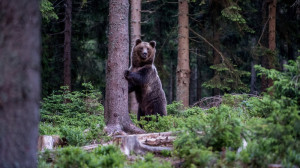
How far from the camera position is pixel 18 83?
11.3 ft

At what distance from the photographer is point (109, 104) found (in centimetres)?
731

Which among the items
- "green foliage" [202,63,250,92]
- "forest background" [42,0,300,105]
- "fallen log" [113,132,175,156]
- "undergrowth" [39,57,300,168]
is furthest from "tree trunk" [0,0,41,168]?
"forest background" [42,0,300,105]

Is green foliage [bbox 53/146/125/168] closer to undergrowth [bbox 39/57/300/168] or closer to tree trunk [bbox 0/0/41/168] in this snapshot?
undergrowth [bbox 39/57/300/168]

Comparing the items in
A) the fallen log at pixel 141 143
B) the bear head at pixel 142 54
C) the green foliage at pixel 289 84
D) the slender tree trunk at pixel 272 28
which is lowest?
the fallen log at pixel 141 143

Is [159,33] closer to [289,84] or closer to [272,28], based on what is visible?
[272,28]

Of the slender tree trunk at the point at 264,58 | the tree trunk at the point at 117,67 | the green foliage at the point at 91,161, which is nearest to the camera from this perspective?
the green foliage at the point at 91,161

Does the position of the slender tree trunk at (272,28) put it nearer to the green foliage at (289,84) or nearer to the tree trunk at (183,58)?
the tree trunk at (183,58)

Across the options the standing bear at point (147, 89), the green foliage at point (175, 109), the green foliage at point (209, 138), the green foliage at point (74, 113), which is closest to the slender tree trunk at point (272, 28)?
the green foliage at point (175, 109)

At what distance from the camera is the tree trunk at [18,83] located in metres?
3.42

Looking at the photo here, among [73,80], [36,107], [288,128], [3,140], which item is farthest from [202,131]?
[73,80]

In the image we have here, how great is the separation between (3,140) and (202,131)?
9.40ft

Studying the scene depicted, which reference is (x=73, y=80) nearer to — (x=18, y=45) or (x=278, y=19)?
(x=278, y=19)

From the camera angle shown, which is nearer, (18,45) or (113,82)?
(18,45)

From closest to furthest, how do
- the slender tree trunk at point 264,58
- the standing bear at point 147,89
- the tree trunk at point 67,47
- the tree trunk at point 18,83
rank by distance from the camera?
the tree trunk at point 18,83 < the standing bear at point 147,89 < the tree trunk at point 67,47 < the slender tree trunk at point 264,58
